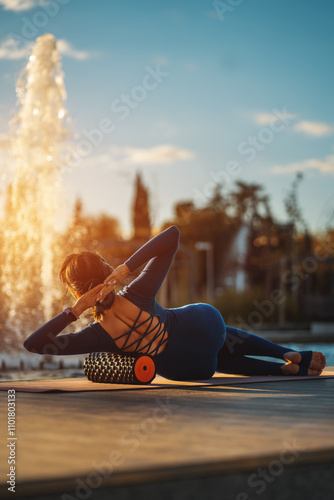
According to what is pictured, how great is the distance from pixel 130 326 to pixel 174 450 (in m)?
2.43

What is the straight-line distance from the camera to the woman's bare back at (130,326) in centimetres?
512

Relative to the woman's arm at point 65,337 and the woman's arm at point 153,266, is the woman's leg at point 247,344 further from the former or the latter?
the woman's arm at point 65,337

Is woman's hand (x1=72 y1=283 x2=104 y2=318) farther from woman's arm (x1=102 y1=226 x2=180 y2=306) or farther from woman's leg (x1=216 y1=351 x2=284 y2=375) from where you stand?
woman's leg (x1=216 y1=351 x2=284 y2=375)

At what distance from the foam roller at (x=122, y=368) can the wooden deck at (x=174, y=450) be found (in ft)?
3.64

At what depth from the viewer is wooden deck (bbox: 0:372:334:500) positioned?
241 centimetres

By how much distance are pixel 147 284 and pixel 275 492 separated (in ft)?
8.35

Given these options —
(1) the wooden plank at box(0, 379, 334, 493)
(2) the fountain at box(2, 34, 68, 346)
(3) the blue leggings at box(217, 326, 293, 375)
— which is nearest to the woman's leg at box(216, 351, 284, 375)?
(3) the blue leggings at box(217, 326, 293, 375)

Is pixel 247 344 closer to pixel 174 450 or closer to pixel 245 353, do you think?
pixel 245 353

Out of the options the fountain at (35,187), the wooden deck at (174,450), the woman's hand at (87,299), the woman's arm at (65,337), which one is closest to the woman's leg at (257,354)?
the woman's arm at (65,337)

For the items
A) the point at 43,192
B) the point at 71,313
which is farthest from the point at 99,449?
the point at 43,192

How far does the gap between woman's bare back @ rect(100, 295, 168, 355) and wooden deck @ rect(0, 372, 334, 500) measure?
105 centimetres

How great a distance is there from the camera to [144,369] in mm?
5273

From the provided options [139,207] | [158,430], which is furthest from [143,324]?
[139,207]

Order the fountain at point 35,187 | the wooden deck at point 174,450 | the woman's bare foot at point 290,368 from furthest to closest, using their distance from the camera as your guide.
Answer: the fountain at point 35,187
the woman's bare foot at point 290,368
the wooden deck at point 174,450
